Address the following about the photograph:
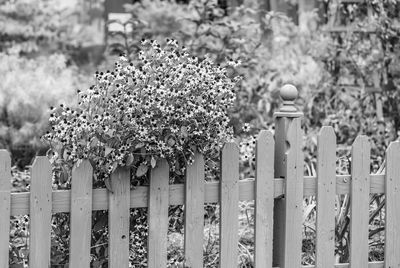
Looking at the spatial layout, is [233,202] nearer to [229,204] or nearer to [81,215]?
[229,204]

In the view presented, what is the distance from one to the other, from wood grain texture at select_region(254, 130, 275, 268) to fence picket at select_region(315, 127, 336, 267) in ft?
0.77

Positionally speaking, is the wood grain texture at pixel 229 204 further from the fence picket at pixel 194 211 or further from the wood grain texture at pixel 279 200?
the wood grain texture at pixel 279 200

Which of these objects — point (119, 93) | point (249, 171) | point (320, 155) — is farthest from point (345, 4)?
point (119, 93)

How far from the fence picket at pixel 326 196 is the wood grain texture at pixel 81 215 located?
102cm

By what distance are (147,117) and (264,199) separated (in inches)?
26.9

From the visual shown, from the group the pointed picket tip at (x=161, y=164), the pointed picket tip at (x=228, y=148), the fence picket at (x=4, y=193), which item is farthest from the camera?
the pointed picket tip at (x=228, y=148)

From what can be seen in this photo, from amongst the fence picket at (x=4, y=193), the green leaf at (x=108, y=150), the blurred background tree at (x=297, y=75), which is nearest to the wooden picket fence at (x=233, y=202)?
the fence picket at (x=4, y=193)

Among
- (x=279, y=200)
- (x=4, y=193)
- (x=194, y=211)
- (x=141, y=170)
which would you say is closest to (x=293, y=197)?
(x=279, y=200)

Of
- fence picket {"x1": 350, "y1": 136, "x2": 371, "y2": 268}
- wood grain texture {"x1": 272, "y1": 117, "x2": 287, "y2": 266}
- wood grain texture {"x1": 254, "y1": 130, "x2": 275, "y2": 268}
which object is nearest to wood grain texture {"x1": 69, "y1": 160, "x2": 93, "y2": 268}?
wood grain texture {"x1": 254, "y1": 130, "x2": 275, "y2": 268}

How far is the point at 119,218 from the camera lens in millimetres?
3016

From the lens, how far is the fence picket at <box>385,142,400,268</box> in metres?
3.45

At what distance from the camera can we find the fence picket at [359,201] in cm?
339

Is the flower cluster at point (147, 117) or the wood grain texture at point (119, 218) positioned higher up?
the flower cluster at point (147, 117)

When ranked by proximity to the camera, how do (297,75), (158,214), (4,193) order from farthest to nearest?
1. (297,75)
2. (158,214)
3. (4,193)
